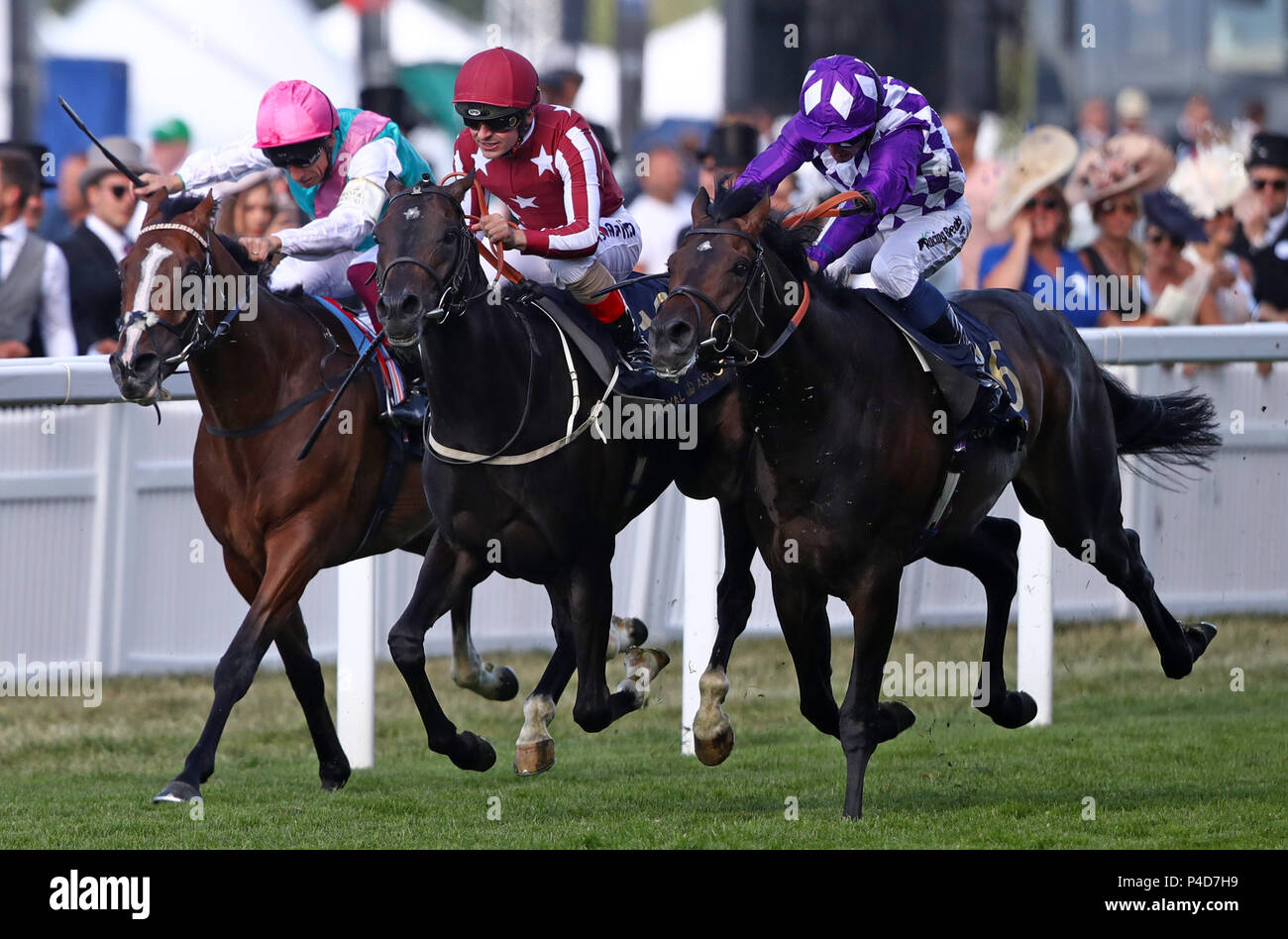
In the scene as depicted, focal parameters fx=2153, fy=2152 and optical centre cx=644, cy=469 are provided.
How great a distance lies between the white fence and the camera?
8.50 meters

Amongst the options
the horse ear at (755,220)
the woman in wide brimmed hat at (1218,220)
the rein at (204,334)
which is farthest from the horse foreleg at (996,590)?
the woman in wide brimmed hat at (1218,220)

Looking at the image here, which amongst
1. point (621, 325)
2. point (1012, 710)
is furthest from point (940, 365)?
point (1012, 710)

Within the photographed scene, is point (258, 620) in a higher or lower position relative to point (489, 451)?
lower

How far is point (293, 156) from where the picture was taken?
22.7 ft

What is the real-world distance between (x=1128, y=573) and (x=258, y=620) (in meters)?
2.94

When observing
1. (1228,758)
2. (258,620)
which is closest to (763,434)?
(258,620)

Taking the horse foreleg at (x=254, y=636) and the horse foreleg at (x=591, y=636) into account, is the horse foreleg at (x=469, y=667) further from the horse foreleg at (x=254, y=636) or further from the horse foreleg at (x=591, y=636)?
the horse foreleg at (x=591, y=636)

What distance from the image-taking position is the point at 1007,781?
7027mm

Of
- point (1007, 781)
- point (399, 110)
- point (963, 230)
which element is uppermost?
point (399, 110)

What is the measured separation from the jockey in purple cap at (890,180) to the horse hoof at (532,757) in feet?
5.23

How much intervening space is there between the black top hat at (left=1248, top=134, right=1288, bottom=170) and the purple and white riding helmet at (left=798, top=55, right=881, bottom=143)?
557cm

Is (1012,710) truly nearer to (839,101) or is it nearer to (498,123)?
(839,101)

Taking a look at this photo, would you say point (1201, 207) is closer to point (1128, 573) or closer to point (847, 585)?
point (1128, 573)

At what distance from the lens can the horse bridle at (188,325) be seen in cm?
616
